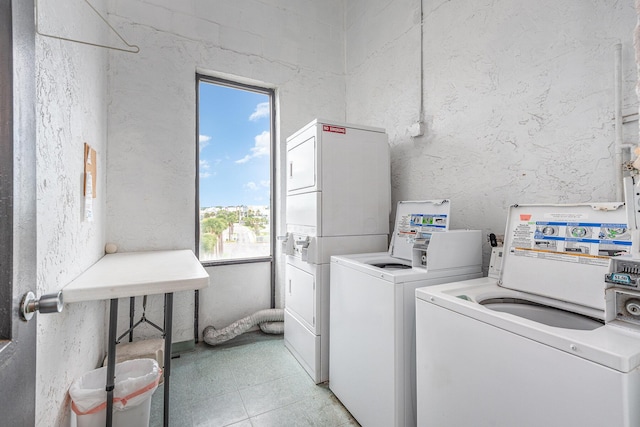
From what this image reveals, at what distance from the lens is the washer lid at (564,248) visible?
1.16m

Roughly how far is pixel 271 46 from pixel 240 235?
206 cm

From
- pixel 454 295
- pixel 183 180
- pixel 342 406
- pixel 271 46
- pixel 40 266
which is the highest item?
pixel 271 46

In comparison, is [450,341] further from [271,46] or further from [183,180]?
[271,46]

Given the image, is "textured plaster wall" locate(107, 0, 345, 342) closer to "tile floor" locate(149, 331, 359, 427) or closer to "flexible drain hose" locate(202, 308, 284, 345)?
"flexible drain hose" locate(202, 308, 284, 345)

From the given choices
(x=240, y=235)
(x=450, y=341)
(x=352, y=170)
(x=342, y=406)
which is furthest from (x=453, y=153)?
(x=240, y=235)

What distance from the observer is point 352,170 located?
2252 millimetres

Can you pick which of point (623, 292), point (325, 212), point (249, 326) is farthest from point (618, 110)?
point (249, 326)

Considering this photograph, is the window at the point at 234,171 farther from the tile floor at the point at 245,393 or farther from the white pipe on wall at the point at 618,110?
the white pipe on wall at the point at 618,110

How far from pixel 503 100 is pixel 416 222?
0.94 metres

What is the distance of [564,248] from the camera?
1283mm

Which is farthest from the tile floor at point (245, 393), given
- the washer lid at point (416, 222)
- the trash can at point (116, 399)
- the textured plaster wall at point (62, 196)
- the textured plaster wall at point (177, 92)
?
the washer lid at point (416, 222)

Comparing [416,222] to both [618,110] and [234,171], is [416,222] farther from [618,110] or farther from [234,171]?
[234,171]

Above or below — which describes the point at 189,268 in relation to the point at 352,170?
below

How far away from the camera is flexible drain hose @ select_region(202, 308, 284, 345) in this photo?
8.84 ft
